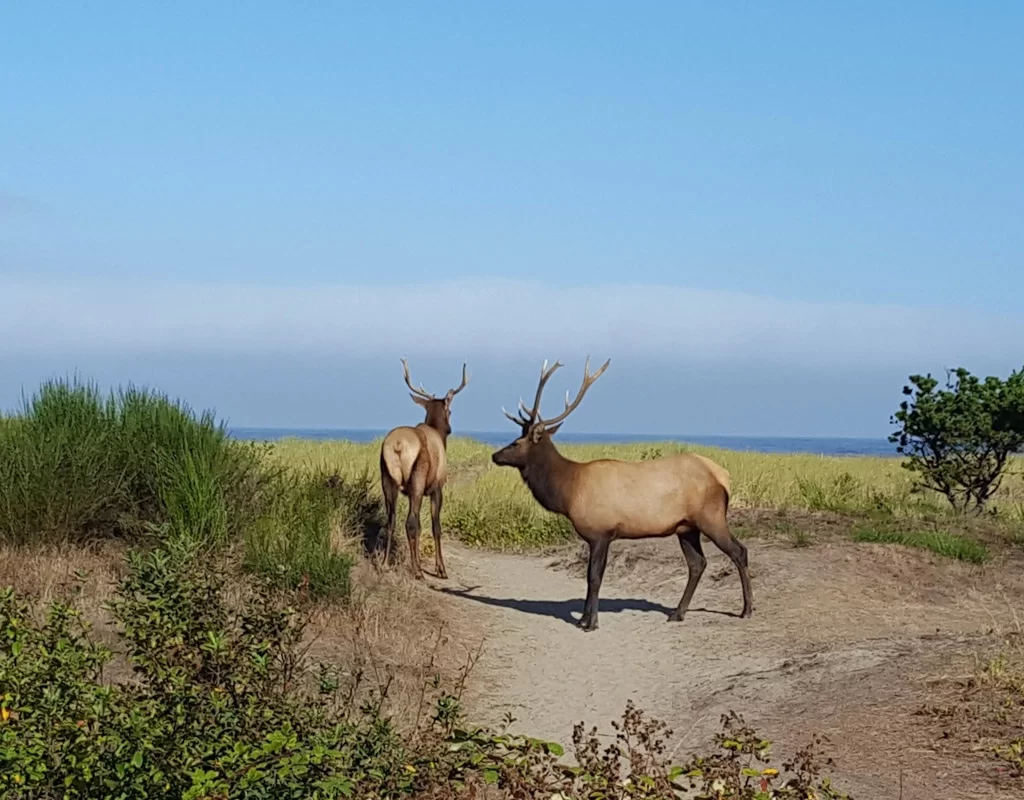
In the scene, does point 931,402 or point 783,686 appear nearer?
point 783,686

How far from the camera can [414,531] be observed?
13094 mm

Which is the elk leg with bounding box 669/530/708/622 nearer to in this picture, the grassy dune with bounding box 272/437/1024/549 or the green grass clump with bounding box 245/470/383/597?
the green grass clump with bounding box 245/470/383/597

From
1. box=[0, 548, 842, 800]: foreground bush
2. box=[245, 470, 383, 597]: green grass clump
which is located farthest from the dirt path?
box=[0, 548, 842, 800]: foreground bush

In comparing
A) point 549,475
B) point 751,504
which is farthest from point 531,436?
point 751,504

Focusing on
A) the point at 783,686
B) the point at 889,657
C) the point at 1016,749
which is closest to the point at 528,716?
the point at 783,686

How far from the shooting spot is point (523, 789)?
4281 mm

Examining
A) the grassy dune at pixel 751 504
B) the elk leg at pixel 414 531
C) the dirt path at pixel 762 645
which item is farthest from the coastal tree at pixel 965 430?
the elk leg at pixel 414 531

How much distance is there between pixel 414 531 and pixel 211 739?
8603 millimetres

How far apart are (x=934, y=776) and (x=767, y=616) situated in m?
5.18

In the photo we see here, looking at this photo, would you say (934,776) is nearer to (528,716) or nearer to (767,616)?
(528,716)

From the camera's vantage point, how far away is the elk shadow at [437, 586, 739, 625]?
38.6ft

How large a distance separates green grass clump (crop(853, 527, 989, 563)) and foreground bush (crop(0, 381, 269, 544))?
6.99m

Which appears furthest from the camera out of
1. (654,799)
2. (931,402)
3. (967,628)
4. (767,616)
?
(931,402)

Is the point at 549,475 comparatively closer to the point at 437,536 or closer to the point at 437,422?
the point at 437,536
